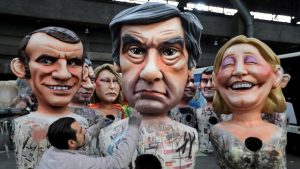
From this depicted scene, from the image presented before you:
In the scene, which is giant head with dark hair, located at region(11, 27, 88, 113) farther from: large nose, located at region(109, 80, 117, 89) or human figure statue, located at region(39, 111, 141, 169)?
large nose, located at region(109, 80, 117, 89)

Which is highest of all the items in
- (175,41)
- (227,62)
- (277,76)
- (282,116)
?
(175,41)

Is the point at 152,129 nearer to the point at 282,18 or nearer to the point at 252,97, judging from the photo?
the point at 252,97

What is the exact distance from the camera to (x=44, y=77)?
7.34ft

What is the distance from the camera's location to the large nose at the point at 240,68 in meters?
2.24

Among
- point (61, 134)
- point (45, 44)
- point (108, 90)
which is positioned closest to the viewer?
point (61, 134)

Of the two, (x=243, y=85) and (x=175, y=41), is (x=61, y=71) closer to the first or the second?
(x=175, y=41)

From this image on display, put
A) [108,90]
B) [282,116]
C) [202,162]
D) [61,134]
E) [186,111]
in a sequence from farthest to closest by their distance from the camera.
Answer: [202,162], [186,111], [108,90], [282,116], [61,134]

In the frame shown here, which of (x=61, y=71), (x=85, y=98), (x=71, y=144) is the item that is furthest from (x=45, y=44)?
(x=85, y=98)

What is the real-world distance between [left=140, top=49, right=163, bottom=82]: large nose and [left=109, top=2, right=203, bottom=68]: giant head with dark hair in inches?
8.0

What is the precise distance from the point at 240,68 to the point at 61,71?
1226mm

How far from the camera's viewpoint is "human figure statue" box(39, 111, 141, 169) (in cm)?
181

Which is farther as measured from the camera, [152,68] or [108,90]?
[108,90]

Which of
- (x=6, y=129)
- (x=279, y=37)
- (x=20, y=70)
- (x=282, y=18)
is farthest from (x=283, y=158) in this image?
(x=282, y=18)

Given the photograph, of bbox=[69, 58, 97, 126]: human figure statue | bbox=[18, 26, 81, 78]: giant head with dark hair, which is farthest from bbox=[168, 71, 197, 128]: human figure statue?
bbox=[18, 26, 81, 78]: giant head with dark hair
